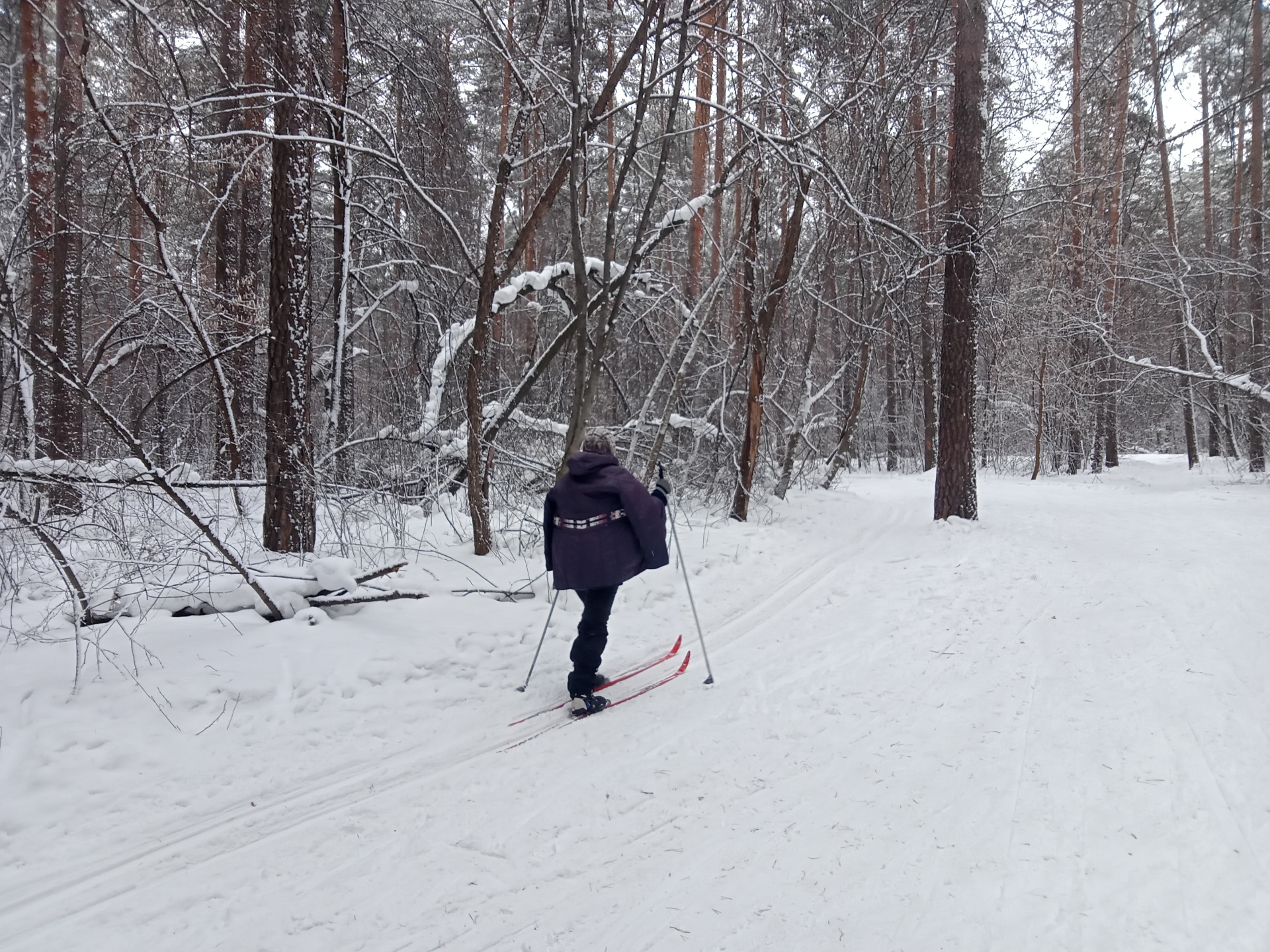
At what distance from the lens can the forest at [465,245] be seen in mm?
5160

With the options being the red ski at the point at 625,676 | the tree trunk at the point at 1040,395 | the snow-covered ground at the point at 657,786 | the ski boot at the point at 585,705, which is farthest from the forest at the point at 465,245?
the tree trunk at the point at 1040,395

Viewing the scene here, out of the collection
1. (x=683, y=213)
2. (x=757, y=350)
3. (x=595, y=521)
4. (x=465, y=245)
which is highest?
(x=683, y=213)

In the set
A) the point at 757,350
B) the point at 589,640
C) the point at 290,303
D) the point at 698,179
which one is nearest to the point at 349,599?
the point at 589,640

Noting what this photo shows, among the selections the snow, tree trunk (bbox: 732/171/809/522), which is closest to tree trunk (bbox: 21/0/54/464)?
the snow

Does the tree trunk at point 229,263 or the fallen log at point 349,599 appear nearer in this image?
the fallen log at point 349,599

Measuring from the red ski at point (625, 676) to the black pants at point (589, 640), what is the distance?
158 mm

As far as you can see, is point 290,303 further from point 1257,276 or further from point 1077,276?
point 1077,276

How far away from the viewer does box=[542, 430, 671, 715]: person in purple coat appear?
4473 mm

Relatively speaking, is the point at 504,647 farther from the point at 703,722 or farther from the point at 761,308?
the point at 761,308

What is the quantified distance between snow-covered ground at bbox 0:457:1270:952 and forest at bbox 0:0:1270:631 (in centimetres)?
98

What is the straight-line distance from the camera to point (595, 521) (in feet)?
14.8

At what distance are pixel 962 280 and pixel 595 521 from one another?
804cm

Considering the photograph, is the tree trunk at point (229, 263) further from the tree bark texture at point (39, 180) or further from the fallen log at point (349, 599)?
the fallen log at point (349, 599)

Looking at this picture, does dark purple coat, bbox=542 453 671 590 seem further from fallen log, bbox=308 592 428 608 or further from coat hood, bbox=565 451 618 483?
fallen log, bbox=308 592 428 608
